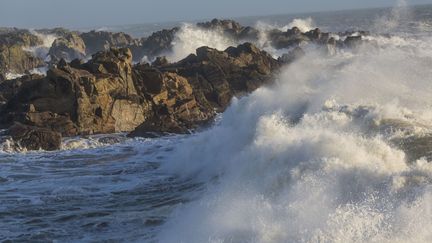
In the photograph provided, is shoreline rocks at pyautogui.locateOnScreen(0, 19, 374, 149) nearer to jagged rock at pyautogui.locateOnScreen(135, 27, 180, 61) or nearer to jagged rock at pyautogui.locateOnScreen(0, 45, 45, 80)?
jagged rock at pyautogui.locateOnScreen(0, 45, 45, 80)

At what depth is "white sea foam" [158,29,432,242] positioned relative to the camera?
7227 mm

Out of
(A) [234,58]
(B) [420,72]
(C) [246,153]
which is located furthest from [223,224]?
(A) [234,58]

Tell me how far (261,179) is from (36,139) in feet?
30.1

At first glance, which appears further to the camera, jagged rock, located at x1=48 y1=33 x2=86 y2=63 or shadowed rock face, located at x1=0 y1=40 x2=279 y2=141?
jagged rock, located at x1=48 y1=33 x2=86 y2=63

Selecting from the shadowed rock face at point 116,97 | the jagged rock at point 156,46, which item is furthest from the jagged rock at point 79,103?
the jagged rock at point 156,46

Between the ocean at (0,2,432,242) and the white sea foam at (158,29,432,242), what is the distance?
0.06ft

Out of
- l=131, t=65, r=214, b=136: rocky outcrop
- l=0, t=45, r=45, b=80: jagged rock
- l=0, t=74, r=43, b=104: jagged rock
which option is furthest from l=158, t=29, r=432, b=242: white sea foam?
l=0, t=45, r=45, b=80: jagged rock

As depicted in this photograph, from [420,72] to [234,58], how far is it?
1077 cm

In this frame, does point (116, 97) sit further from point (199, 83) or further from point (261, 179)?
point (261, 179)

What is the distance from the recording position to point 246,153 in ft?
37.0

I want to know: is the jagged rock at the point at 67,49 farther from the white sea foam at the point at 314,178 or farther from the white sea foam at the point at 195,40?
the white sea foam at the point at 314,178

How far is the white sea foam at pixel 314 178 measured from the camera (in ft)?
23.7

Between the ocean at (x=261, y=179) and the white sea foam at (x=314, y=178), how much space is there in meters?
0.02

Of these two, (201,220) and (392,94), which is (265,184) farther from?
(392,94)
